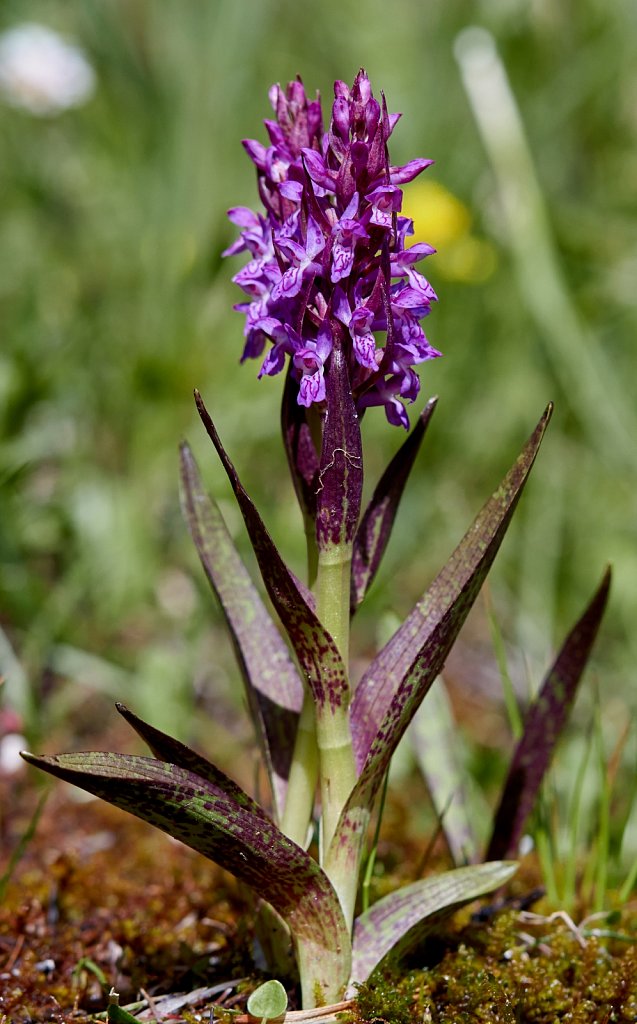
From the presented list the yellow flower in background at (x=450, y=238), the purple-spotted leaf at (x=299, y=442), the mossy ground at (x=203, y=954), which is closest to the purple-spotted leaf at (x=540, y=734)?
the mossy ground at (x=203, y=954)

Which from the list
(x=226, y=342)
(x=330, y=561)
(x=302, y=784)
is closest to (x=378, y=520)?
(x=330, y=561)

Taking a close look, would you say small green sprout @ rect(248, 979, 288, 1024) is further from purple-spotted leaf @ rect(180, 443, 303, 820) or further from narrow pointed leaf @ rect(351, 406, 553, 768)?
narrow pointed leaf @ rect(351, 406, 553, 768)

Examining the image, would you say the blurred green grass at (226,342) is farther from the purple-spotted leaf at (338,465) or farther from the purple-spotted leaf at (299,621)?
the purple-spotted leaf at (338,465)

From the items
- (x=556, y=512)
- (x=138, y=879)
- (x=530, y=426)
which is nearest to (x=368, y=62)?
(x=530, y=426)

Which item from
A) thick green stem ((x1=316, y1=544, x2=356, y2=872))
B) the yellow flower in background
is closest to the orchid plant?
thick green stem ((x1=316, y1=544, x2=356, y2=872))

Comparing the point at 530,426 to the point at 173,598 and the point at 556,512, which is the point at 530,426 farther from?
the point at 173,598

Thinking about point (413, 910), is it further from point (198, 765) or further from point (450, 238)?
point (450, 238)

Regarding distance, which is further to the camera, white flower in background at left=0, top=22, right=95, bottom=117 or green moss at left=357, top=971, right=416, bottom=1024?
white flower in background at left=0, top=22, right=95, bottom=117
